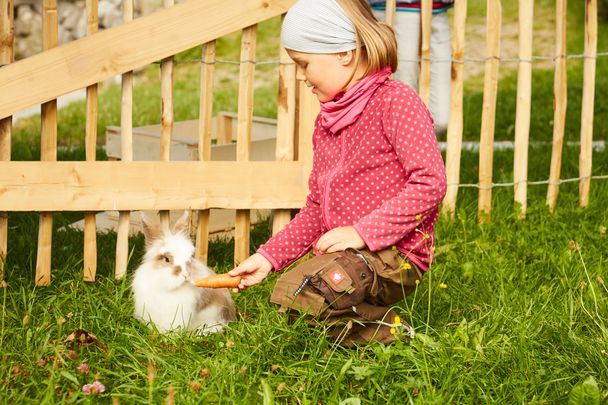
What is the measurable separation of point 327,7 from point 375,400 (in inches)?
52.7

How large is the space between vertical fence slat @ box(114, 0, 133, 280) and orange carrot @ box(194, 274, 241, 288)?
3.26 feet

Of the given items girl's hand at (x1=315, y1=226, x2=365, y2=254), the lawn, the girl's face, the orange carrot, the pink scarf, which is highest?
the girl's face

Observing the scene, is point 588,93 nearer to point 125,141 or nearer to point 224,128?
point 224,128

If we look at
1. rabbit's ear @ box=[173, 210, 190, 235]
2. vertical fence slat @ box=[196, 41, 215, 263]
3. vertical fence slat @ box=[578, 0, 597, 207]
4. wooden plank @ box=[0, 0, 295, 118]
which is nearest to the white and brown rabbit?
rabbit's ear @ box=[173, 210, 190, 235]

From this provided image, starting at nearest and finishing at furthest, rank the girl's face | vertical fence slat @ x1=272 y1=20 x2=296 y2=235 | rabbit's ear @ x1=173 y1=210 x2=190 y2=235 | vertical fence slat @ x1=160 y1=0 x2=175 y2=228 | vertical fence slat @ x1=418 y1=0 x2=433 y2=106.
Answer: the girl's face < rabbit's ear @ x1=173 y1=210 x2=190 y2=235 < vertical fence slat @ x1=160 y1=0 x2=175 y2=228 < vertical fence slat @ x1=272 y1=20 x2=296 y2=235 < vertical fence slat @ x1=418 y1=0 x2=433 y2=106

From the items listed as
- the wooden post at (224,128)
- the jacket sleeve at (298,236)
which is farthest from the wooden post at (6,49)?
the wooden post at (224,128)

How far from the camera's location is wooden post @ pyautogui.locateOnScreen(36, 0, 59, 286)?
4.04 meters

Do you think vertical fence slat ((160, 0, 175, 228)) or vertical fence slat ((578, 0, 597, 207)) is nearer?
vertical fence slat ((160, 0, 175, 228))

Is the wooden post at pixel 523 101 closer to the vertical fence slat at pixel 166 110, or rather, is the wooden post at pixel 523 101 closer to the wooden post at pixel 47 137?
the vertical fence slat at pixel 166 110

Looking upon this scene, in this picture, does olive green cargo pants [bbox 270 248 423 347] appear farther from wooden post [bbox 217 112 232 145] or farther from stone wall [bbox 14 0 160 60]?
stone wall [bbox 14 0 160 60]

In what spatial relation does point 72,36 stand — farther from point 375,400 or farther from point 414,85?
point 375,400

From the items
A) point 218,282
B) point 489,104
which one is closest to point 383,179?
point 218,282

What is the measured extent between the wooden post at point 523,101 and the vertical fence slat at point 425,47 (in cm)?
56

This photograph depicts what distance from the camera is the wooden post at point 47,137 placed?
13.3ft
